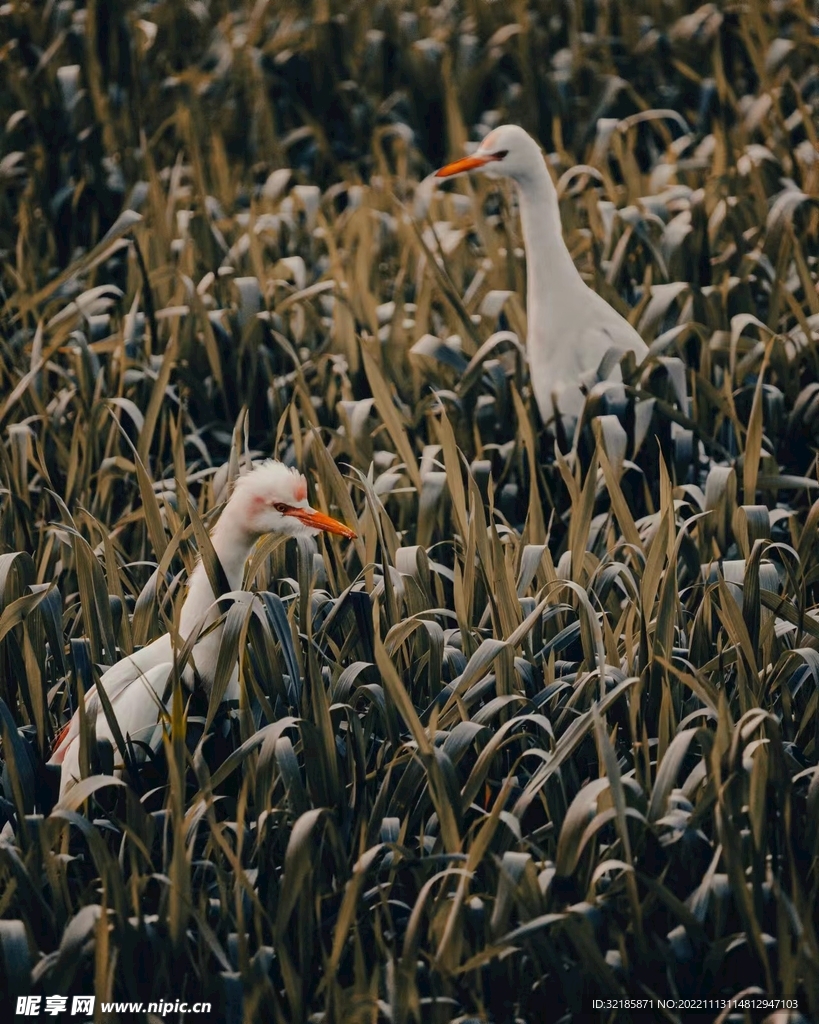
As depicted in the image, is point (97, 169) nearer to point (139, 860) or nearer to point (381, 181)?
point (381, 181)

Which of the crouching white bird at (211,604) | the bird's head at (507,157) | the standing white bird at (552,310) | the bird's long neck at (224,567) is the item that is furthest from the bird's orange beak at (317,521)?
the bird's head at (507,157)

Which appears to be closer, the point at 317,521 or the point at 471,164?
the point at 317,521

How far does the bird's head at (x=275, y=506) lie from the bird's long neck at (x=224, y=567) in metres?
0.02

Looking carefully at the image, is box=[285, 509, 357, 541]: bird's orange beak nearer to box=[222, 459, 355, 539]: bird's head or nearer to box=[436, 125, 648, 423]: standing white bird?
box=[222, 459, 355, 539]: bird's head

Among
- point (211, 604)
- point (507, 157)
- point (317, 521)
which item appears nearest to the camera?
point (211, 604)

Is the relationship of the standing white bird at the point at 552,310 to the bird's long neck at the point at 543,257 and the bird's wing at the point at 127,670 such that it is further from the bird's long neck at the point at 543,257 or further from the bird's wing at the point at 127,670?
the bird's wing at the point at 127,670

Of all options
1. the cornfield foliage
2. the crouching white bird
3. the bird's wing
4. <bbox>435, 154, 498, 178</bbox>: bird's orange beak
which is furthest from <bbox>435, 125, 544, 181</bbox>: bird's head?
the bird's wing

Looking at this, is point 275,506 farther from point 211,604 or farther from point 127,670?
point 127,670

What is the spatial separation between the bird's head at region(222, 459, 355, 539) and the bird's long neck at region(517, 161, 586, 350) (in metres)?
1.48

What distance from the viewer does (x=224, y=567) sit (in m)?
2.90

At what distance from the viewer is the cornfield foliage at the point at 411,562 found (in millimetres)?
2373

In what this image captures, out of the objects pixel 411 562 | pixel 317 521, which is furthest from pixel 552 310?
pixel 317 521

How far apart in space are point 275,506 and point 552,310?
1575 millimetres

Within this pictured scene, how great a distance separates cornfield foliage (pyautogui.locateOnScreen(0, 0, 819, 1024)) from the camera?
237cm
